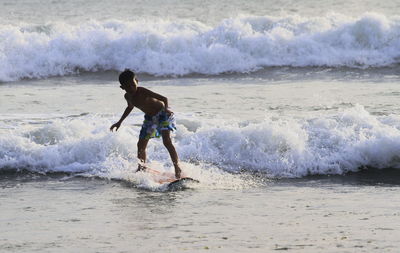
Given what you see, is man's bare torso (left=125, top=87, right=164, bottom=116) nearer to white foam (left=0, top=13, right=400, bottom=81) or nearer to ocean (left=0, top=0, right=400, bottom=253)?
ocean (left=0, top=0, right=400, bottom=253)

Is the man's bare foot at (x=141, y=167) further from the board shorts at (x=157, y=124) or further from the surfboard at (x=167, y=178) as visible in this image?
the board shorts at (x=157, y=124)

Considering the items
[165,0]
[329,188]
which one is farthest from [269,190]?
[165,0]

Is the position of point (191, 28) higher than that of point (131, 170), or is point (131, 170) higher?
point (191, 28)

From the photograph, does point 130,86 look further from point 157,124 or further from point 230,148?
point 230,148

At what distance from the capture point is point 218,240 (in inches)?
271

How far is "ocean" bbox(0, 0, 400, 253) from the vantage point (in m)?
7.34

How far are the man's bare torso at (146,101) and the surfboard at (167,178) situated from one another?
719mm

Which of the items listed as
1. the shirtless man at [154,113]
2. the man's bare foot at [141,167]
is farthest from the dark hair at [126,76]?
the man's bare foot at [141,167]

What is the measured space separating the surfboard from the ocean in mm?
144

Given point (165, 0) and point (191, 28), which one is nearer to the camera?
point (191, 28)

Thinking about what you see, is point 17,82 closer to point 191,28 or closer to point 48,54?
point 48,54

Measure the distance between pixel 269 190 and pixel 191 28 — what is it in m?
14.4

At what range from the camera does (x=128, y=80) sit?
31.4 ft

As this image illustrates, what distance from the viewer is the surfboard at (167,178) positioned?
9445 mm
